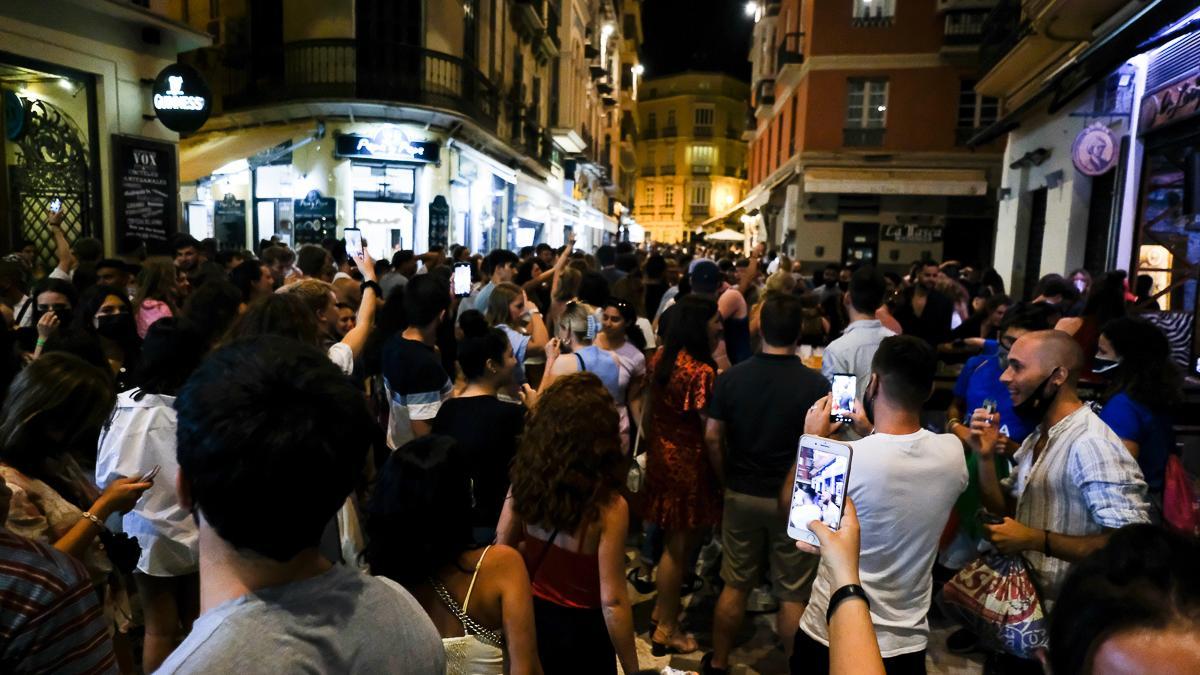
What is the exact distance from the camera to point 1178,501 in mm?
3393

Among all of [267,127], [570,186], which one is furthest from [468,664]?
[570,186]

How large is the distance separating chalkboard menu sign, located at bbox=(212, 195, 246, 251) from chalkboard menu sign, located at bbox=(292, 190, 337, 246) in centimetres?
190

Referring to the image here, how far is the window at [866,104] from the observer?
21031 millimetres

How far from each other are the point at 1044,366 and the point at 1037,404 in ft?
0.57

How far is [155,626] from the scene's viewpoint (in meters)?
3.09

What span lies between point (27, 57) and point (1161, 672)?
35.0ft

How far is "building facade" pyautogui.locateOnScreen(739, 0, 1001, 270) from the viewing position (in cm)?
2012

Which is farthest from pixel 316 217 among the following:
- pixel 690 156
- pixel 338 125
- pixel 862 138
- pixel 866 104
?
pixel 690 156

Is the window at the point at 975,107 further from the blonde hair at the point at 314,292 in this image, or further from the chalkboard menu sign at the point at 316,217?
the blonde hair at the point at 314,292

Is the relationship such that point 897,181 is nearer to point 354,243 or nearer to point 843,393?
point 354,243

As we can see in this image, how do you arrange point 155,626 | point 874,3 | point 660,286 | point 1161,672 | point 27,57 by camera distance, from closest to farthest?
point 1161,672 → point 155,626 → point 27,57 → point 660,286 → point 874,3

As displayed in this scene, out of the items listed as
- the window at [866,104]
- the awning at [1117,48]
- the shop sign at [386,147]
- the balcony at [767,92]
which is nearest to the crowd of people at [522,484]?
the awning at [1117,48]

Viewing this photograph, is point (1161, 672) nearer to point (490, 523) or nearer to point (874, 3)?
point (490, 523)

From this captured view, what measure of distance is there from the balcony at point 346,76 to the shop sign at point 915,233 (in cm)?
1326
